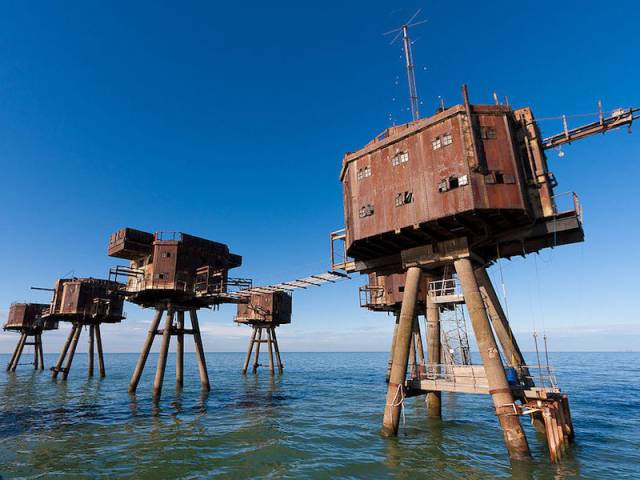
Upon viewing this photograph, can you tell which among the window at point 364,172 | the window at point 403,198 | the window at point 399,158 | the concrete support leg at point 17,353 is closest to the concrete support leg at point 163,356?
the window at point 364,172

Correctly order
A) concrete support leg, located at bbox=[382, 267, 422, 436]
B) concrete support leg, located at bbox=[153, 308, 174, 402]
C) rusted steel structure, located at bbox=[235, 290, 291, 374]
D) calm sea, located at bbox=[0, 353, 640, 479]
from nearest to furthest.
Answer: calm sea, located at bbox=[0, 353, 640, 479], concrete support leg, located at bbox=[382, 267, 422, 436], concrete support leg, located at bbox=[153, 308, 174, 402], rusted steel structure, located at bbox=[235, 290, 291, 374]

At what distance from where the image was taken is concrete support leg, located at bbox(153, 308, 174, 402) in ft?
83.7

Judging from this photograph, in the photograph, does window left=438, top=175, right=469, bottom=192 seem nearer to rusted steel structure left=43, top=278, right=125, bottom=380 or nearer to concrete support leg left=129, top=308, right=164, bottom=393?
concrete support leg left=129, top=308, right=164, bottom=393

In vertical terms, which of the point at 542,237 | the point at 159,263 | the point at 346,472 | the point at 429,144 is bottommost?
the point at 346,472

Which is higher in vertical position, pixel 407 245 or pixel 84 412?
pixel 407 245

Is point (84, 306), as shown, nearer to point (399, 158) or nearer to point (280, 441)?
point (280, 441)

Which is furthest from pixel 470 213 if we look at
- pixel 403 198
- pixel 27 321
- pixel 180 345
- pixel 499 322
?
pixel 27 321

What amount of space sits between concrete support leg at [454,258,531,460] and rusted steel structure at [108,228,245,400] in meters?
17.2

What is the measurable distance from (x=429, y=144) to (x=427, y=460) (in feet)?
41.1

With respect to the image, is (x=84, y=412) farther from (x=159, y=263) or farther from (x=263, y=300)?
(x=263, y=300)

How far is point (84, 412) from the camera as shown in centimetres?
2238

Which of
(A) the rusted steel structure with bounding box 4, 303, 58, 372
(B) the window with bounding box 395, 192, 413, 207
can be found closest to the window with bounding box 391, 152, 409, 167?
(B) the window with bounding box 395, 192, 413, 207

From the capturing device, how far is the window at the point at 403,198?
1624 cm

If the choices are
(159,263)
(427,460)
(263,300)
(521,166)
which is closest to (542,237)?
(521,166)
